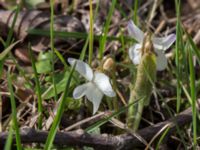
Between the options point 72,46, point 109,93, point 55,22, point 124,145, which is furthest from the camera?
point 55,22

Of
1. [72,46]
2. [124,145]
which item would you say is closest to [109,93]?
[124,145]

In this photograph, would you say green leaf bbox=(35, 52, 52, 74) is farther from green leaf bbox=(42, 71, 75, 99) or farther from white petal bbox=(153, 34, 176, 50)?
white petal bbox=(153, 34, 176, 50)

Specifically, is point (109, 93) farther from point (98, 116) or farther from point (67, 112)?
point (67, 112)

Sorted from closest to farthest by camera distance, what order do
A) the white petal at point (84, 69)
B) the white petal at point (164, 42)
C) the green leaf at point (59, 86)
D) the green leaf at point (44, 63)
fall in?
the white petal at point (84, 69)
the white petal at point (164, 42)
the green leaf at point (59, 86)
the green leaf at point (44, 63)

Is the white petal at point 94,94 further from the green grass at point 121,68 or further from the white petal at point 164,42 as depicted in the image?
the white petal at point 164,42

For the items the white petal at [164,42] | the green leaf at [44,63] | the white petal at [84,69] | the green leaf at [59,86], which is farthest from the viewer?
the green leaf at [44,63]

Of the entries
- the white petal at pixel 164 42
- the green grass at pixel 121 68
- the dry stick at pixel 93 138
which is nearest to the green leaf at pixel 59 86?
the green grass at pixel 121 68

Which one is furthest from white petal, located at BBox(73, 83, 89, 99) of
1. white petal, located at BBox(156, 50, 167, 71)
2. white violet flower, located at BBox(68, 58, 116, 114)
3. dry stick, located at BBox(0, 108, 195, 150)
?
white petal, located at BBox(156, 50, 167, 71)
